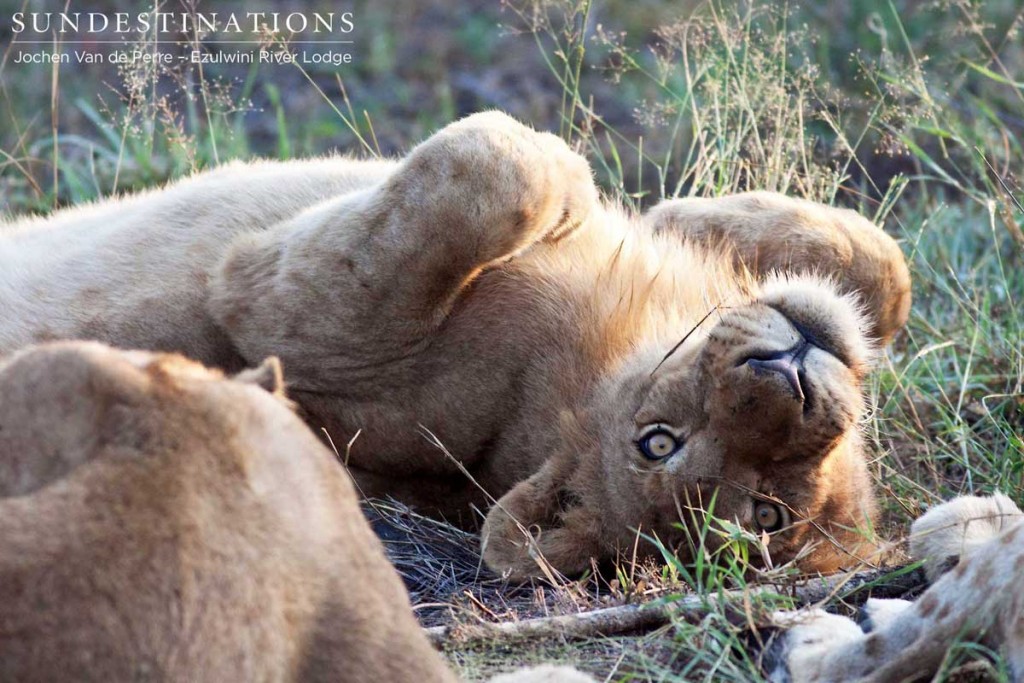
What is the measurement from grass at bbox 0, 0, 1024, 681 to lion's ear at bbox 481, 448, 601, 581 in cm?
8

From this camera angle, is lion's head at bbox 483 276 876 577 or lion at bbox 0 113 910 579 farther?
lion at bbox 0 113 910 579

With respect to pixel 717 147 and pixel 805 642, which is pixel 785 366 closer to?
pixel 805 642

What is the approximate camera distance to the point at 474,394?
333cm

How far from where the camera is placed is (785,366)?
9.36ft

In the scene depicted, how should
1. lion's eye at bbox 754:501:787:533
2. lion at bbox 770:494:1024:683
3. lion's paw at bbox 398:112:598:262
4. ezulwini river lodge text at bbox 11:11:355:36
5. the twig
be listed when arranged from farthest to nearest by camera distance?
ezulwini river lodge text at bbox 11:11:355:36 < lion's paw at bbox 398:112:598:262 < lion's eye at bbox 754:501:787:533 < the twig < lion at bbox 770:494:1024:683

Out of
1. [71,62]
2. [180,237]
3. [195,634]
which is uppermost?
[195,634]

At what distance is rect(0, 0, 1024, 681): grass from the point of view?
3000 millimetres

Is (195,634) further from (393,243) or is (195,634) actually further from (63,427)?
(393,243)

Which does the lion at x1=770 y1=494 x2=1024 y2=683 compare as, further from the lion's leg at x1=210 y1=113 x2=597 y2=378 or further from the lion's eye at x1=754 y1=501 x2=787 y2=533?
the lion's leg at x1=210 y1=113 x2=597 y2=378

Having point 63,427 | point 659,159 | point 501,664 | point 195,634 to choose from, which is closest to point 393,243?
point 501,664

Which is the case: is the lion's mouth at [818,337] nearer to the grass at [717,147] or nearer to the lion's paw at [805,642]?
the grass at [717,147]

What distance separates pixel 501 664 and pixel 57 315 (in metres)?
1.62

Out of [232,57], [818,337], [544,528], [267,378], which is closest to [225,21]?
[232,57]

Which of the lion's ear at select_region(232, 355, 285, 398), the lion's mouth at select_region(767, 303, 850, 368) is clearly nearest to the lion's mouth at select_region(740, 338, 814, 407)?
the lion's mouth at select_region(767, 303, 850, 368)
